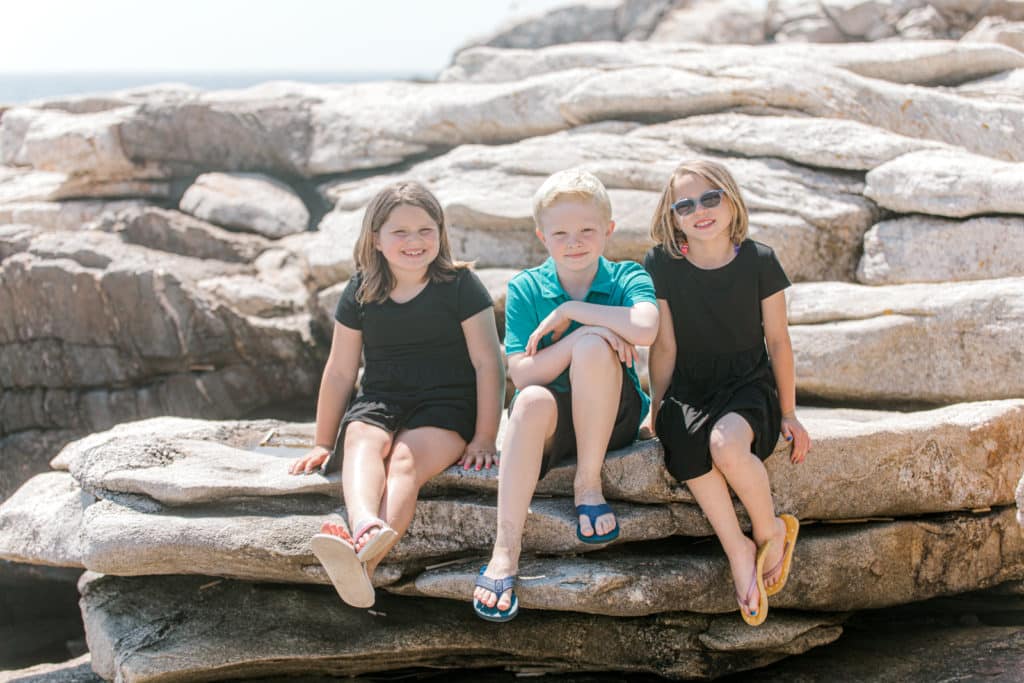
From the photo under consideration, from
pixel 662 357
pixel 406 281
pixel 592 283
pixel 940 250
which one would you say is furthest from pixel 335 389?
pixel 940 250

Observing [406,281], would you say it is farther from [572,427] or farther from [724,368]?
[724,368]

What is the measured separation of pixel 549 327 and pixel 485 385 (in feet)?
1.72

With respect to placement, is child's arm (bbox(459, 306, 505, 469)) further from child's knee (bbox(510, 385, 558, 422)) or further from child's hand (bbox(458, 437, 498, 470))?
child's knee (bbox(510, 385, 558, 422))

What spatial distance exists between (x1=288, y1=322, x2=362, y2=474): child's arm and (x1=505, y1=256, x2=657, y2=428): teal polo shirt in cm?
87

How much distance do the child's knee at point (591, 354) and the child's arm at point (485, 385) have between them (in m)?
0.60

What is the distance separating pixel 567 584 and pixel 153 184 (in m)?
6.44

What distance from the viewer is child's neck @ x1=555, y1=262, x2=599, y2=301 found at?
449 cm

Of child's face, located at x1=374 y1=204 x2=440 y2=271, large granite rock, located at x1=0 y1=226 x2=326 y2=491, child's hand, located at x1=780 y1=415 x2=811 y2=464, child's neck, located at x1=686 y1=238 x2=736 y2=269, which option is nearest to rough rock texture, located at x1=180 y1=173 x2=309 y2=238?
large granite rock, located at x1=0 y1=226 x2=326 y2=491

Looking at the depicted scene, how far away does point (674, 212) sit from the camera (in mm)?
4520

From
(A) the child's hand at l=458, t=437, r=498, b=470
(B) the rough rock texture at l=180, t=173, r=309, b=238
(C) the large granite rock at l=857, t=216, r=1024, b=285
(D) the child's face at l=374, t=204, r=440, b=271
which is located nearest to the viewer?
(A) the child's hand at l=458, t=437, r=498, b=470

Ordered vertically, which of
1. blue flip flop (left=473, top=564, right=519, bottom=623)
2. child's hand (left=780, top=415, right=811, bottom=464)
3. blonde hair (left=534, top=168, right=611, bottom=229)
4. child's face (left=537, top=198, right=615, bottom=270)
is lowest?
blue flip flop (left=473, top=564, right=519, bottom=623)

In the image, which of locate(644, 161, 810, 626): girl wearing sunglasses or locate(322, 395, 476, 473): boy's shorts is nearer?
locate(644, 161, 810, 626): girl wearing sunglasses

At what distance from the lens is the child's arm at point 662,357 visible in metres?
4.58

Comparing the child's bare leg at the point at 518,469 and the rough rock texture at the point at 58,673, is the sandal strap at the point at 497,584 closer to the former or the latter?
the child's bare leg at the point at 518,469
